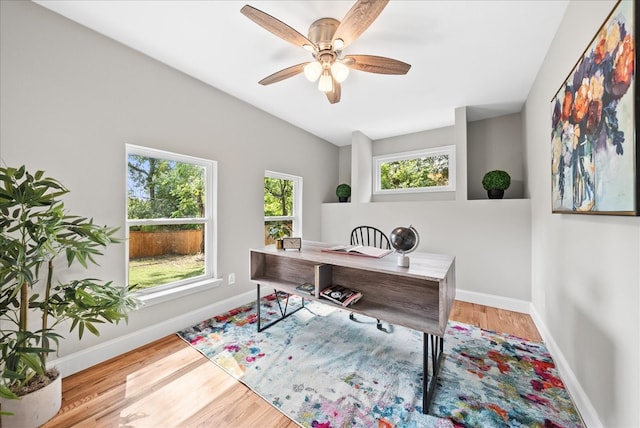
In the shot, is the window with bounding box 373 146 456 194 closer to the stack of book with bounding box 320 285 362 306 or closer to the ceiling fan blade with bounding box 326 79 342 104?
the ceiling fan blade with bounding box 326 79 342 104

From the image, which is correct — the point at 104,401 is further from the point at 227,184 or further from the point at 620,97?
the point at 620,97

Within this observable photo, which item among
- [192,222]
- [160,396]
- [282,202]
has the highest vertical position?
[282,202]

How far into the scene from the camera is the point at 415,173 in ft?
12.9

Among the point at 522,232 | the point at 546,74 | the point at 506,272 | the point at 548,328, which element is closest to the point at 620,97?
the point at 546,74

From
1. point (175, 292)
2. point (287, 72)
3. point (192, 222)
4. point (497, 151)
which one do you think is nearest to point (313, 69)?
point (287, 72)

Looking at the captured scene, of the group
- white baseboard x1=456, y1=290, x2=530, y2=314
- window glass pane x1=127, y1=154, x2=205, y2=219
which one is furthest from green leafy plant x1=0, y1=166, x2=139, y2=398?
white baseboard x1=456, y1=290, x2=530, y2=314

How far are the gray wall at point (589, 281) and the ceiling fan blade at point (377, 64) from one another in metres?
0.98

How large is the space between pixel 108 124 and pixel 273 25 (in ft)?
4.86

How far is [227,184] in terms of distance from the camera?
8.82 feet

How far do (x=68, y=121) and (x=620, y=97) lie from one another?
3055 millimetres

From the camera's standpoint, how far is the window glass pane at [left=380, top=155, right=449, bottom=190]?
371cm

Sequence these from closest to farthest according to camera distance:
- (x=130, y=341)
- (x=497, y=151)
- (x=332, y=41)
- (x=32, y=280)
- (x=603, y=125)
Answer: (x=603, y=125), (x=32, y=280), (x=332, y=41), (x=130, y=341), (x=497, y=151)

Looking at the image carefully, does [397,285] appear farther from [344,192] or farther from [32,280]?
[344,192]

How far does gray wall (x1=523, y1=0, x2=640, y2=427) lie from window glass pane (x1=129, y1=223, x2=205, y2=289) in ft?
9.76
